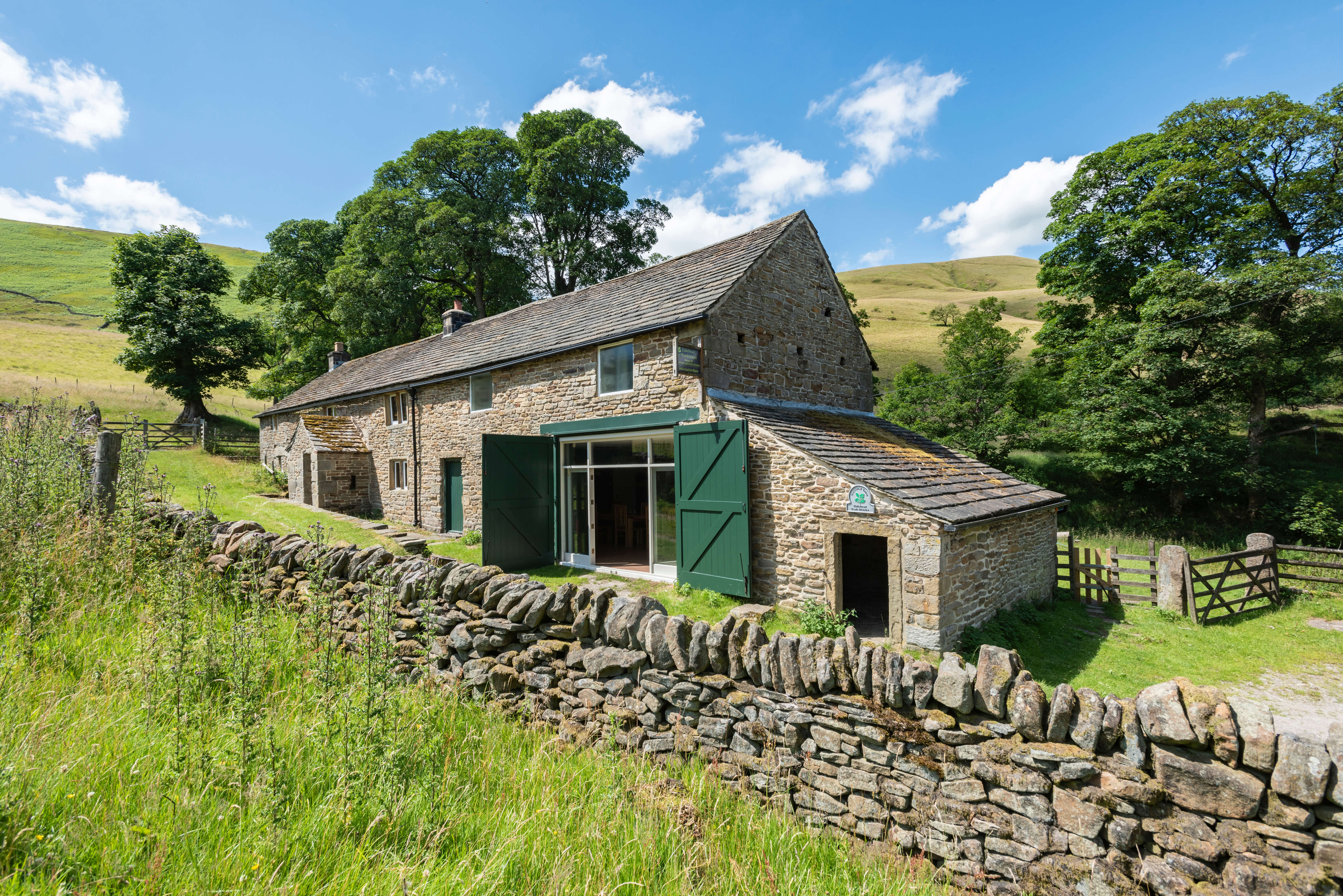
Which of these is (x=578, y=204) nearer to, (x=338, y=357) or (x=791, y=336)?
(x=338, y=357)

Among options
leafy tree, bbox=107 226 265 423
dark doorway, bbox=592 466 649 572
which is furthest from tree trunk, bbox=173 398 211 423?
dark doorway, bbox=592 466 649 572

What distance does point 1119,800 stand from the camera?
2926mm

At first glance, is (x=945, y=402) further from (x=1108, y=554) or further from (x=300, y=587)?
(x=300, y=587)

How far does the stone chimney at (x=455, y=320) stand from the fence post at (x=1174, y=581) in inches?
888

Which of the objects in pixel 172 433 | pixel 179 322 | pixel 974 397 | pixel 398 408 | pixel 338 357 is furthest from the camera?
pixel 179 322

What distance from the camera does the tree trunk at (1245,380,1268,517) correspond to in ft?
59.6

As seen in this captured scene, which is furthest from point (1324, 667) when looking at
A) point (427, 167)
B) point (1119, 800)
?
point (427, 167)

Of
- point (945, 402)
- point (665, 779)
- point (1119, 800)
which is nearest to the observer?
point (1119, 800)

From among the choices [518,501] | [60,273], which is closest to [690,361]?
[518,501]

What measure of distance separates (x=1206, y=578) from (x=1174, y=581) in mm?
713

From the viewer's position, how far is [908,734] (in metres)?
3.48

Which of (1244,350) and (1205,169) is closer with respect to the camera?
(1244,350)

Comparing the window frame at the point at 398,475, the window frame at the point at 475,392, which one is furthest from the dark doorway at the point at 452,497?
the window frame at the point at 398,475

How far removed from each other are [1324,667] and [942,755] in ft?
33.1
